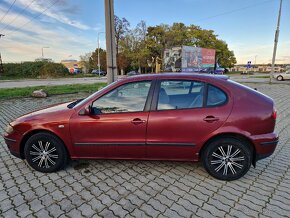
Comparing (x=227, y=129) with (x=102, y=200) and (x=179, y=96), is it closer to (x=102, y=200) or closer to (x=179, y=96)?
(x=179, y=96)

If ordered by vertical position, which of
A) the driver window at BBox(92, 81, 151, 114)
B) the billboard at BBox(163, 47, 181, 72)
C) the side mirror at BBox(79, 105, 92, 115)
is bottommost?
the side mirror at BBox(79, 105, 92, 115)

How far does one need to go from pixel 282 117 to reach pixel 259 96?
4.76m

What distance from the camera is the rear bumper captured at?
2.91 m

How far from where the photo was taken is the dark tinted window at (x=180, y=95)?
119 inches

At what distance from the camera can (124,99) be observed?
3.17 meters

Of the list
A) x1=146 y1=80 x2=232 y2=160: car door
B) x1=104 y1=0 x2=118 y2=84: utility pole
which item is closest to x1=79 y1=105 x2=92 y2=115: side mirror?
x1=146 y1=80 x2=232 y2=160: car door

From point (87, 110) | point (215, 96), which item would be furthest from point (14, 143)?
point (215, 96)

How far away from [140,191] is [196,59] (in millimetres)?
20711

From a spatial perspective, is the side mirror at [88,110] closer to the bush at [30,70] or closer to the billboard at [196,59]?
the billboard at [196,59]

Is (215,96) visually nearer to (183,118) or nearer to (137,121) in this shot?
(183,118)

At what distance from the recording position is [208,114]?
2.91 m

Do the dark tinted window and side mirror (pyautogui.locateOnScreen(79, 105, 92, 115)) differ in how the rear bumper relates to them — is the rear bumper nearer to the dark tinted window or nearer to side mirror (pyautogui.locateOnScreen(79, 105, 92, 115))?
the dark tinted window

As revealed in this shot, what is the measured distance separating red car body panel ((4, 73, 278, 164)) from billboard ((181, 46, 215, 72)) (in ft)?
55.9

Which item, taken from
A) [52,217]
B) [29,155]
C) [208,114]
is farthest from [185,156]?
[29,155]
